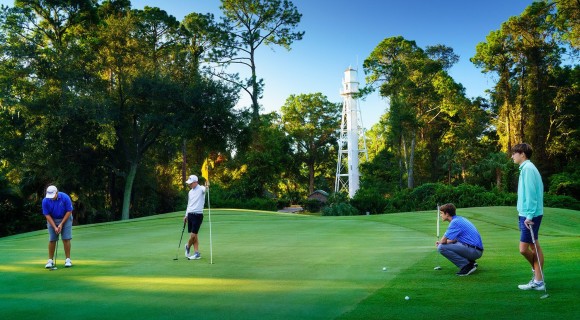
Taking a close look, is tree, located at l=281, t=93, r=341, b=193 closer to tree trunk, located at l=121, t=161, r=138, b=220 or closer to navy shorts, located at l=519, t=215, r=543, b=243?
tree trunk, located at l=121, t=161, r=138, b=220

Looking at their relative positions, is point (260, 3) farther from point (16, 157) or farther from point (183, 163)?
point (16, 157)

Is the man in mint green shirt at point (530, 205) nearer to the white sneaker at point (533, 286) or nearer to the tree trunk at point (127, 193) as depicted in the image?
the white sneaker at point (533, 286)

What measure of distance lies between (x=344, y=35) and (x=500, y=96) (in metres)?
19.9

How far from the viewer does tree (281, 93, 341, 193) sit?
81.5 m

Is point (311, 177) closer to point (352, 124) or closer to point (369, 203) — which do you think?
point (352, 124)

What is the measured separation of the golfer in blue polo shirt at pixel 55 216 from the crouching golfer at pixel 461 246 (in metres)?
8.44

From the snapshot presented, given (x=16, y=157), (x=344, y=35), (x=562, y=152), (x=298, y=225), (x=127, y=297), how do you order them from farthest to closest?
(x=562, y=152) < (x=344, y=35) < (x=16, y=157) < (x=298, y=225) < (x=127, y=297)

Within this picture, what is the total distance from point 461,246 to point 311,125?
7206 centimetres

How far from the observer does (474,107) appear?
61.8 metres

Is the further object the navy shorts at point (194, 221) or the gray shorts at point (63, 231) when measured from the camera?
the navy shorts at point (194, 221)

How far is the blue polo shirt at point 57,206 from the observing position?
1219cm

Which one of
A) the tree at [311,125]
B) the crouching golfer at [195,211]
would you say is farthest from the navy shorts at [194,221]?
the tree at [311,125]

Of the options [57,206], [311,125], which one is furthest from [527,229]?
[311,125]

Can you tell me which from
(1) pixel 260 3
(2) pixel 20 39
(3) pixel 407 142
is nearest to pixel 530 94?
(3) pixel 407 142
